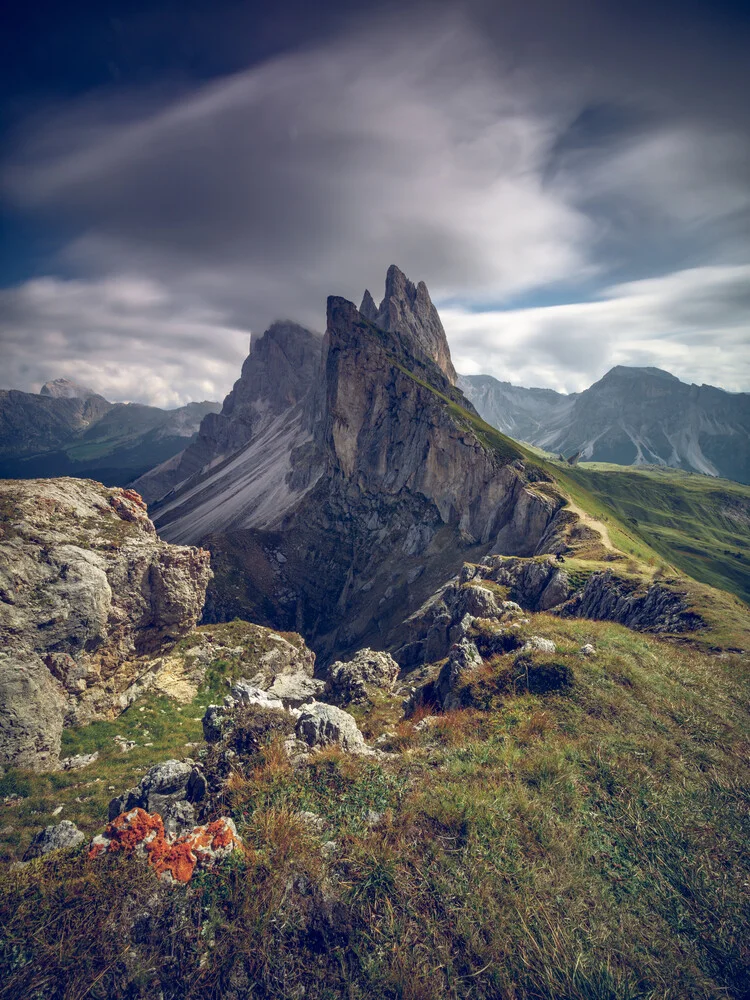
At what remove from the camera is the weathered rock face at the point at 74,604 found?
19.2 meters

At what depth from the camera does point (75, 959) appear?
660 centimetres

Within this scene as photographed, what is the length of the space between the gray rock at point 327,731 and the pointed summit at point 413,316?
467ft

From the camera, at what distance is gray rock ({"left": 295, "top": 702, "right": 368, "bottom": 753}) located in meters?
13.4

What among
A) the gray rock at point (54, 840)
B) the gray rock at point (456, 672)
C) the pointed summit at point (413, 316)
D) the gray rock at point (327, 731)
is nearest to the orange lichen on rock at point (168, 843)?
the gray rock at point (54, 840)

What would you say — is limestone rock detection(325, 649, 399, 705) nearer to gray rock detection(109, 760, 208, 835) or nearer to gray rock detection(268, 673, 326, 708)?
gray rock detection(268, 673, 326, 708)

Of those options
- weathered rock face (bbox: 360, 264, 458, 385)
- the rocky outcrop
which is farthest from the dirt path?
weathered rock face (bbox: 360, 264, 458, 385)

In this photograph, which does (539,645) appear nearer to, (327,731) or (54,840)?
(327,731)

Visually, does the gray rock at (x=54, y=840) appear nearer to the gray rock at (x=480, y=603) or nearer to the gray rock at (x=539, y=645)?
the gray rock at (x=539, y=645)

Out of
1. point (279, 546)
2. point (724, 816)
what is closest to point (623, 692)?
point (724, 816)

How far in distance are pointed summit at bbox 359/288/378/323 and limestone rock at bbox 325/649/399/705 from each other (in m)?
156

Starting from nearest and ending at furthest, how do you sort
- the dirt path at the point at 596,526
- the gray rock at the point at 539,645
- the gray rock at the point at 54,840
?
the gray rock at the point at 54,840 → the gray rock at the point at 539,645 → the dirt path at the point at 596,526

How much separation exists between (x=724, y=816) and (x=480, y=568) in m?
41.1

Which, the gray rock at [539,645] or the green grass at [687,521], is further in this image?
the green grass at [687,521]

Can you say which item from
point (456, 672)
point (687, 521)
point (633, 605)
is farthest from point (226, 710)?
point (687, 521)
